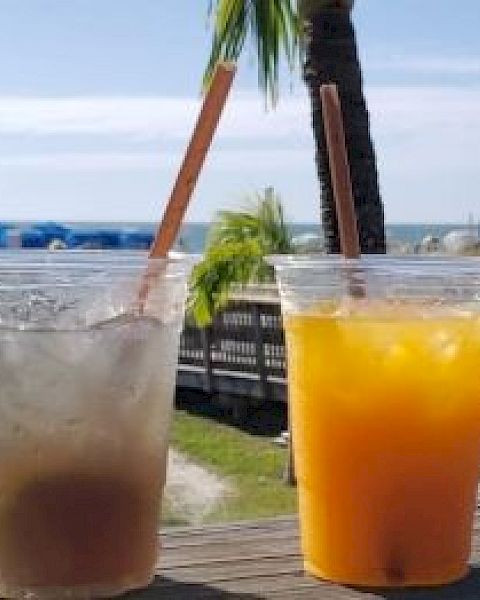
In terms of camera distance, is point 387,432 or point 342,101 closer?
point 387,432

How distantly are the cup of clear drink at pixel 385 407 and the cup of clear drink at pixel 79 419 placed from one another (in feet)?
0.73

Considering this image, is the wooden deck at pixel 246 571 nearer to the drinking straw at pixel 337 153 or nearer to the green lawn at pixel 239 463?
the drinking straw at pixel 337 153

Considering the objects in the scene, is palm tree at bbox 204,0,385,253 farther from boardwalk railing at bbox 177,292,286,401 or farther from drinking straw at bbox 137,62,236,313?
drinking straw at bbox 137,62,236,313

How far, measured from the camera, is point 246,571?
2.22 meters

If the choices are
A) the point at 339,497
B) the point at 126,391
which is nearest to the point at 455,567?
the point at 339,497

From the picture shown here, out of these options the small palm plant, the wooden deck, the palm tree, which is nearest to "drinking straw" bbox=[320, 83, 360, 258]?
the wooden deck

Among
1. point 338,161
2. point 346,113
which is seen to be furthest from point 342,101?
point 338,161

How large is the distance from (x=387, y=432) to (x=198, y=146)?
481 millimetres

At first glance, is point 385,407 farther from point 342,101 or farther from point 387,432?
point 342,101

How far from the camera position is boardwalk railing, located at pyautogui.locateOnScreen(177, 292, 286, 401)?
12234 millimetres

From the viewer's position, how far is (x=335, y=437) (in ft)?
6.93

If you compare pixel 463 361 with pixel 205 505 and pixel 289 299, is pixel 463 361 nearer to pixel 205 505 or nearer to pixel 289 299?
pixel 289 299

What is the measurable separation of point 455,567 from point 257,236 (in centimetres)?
1086

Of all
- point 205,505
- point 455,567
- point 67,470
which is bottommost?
point 205,505
